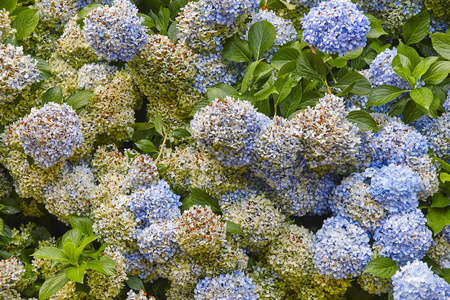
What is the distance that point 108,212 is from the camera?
6.04 ft

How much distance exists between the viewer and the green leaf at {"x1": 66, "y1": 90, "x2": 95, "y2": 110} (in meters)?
1.96

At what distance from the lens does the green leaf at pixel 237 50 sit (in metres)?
1.93

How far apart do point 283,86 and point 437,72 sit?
1.99 ft

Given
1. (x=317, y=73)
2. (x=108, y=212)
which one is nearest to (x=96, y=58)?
(x=108, y=212)

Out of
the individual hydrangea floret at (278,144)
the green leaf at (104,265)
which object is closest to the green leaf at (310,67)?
the individual hydrangea floret at (278,144)

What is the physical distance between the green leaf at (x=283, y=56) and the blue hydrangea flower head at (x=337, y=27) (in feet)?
0.56

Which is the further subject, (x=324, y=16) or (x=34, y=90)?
(x=34, y=90)

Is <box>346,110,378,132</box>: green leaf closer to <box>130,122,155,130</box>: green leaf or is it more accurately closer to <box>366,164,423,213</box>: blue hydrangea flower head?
<box>366,164,423,213</box>: blue hydrangea flower head

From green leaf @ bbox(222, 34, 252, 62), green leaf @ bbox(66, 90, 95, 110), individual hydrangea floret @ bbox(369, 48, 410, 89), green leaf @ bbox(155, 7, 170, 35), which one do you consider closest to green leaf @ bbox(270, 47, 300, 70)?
green leaf @ bbox(222, 34, 252, 62)

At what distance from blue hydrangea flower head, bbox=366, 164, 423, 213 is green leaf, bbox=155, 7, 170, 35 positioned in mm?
1124

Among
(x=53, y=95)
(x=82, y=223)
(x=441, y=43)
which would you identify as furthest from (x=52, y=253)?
(x=441, y=43)

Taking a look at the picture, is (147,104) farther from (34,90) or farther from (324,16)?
(324,16)

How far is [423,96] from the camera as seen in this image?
68.3 inches

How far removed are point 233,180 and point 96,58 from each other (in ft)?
2.81
